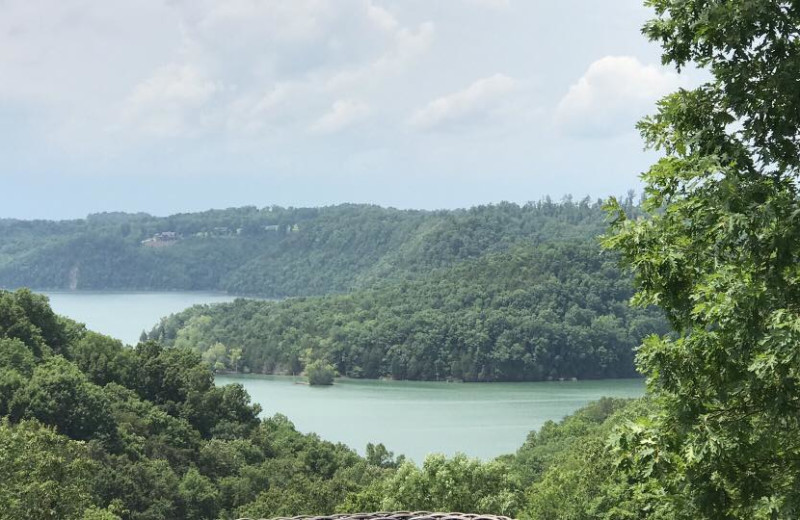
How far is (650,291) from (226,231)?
523 ft

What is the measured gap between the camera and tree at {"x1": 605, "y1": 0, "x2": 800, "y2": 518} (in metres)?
4.98

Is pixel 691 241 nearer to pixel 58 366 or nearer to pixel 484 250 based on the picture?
pixel 58 366

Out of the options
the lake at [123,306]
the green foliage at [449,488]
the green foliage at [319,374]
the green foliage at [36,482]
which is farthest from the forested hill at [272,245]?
the green foliage at [36,482]

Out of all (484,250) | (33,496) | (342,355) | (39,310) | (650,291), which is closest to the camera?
(650,291)

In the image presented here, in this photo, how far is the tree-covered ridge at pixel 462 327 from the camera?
79375 millimetres

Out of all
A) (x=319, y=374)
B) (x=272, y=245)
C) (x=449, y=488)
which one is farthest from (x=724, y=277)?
(x=272, y=245)

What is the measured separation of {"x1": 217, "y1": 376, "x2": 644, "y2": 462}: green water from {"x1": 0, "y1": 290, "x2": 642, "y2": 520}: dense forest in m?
8.44

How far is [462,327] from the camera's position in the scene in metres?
82.2

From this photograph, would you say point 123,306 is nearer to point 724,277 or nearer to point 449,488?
point 449,488

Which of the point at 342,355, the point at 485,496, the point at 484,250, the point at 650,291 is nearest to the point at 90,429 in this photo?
the point at 485,496

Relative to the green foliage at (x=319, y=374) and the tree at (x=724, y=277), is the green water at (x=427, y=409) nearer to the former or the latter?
the green foliage at (x=319, y=374)

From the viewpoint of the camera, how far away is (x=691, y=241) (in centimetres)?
547

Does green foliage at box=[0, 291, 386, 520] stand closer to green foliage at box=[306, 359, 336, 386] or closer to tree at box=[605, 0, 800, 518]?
tree at box=[605, 0, 800, 518]

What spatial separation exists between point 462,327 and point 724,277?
7744 centimetres
